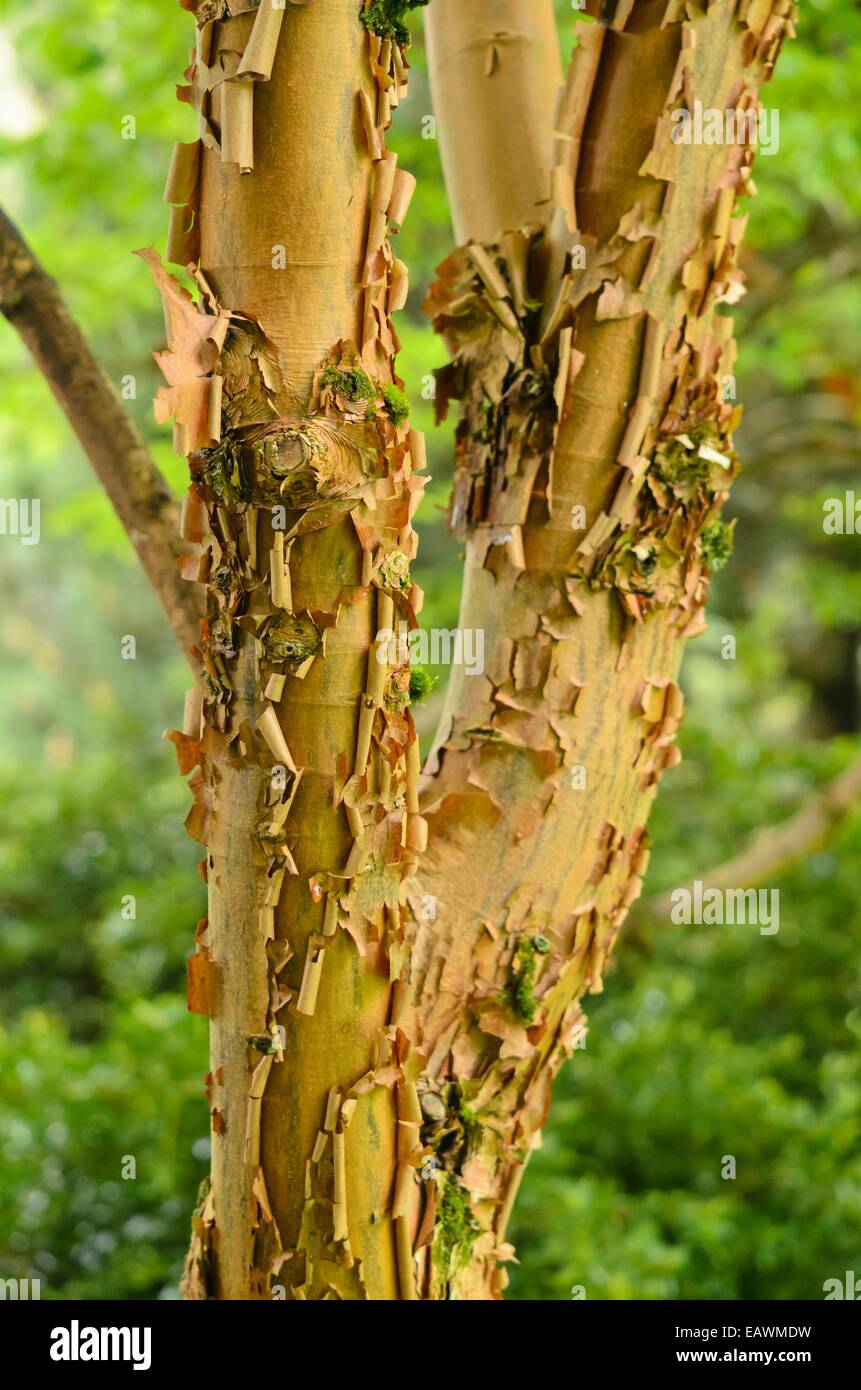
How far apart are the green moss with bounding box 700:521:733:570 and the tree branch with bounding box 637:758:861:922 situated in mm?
2517

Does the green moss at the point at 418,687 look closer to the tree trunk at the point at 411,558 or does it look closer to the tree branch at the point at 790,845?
the tree trunk at the point at 411,558

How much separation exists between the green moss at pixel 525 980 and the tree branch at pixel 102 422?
0.55 meters

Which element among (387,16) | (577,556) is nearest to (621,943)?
(577,556)

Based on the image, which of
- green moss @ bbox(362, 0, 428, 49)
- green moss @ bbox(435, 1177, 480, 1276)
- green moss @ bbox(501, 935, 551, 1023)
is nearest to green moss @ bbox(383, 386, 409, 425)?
green moss @ bbox(362, 0, 428, 49)

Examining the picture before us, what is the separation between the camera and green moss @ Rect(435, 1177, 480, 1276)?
1.21 m

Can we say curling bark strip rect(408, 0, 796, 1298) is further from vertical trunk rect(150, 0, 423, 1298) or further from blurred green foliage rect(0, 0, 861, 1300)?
blurred green foliage rect(0, 0, 861, 1300)

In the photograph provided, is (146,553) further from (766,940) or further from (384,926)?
(766,940)

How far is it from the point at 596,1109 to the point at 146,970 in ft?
5.88

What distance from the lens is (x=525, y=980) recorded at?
4.02ft

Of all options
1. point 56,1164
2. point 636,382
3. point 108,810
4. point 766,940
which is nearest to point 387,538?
point 636,382

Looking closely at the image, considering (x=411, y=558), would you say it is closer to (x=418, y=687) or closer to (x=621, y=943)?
(x=418, y=687)

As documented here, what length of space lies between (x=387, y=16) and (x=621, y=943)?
11.6 feet

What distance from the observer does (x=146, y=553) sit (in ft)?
4.74
